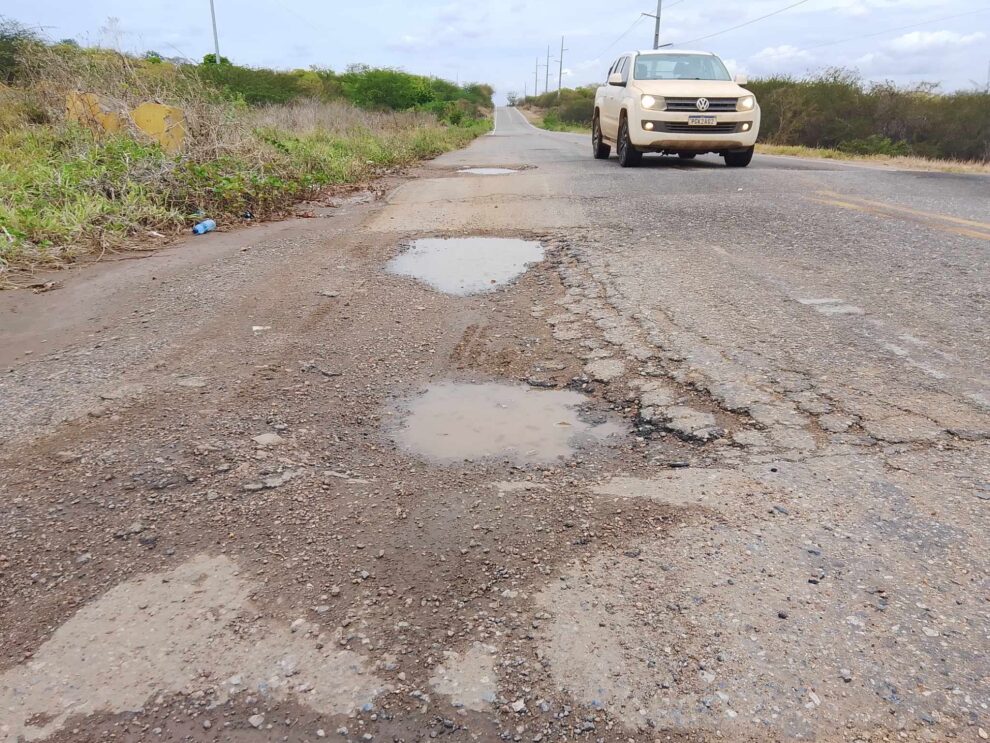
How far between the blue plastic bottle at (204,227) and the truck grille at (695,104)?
5.97m

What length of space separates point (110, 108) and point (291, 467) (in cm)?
771

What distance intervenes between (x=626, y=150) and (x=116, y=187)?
6570 millimetres

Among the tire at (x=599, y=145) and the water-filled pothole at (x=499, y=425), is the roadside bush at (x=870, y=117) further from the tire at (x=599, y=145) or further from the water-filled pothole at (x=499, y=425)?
the water-filled pothole at (x=499, y=425)

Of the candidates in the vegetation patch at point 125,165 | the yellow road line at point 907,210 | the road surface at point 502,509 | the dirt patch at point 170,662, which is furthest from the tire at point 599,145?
the dirt patch at point 170,662

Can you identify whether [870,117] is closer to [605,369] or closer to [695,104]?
[695,104]

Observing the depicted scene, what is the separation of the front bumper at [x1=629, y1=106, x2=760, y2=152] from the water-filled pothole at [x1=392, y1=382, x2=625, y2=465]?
23.8 ft

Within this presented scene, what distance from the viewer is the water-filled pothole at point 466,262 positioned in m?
4.51

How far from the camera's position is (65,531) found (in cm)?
198

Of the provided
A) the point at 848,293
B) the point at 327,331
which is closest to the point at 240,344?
the point at 327,331

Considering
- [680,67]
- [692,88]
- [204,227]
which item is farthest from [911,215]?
[204,227]

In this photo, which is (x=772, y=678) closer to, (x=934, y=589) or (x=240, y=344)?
(x=934, y=589)

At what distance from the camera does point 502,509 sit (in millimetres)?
2084

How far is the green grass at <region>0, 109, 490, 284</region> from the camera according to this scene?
215 inches

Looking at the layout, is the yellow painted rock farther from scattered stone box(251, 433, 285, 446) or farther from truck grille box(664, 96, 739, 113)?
scattered stone box(251, 433, 285, 446)
